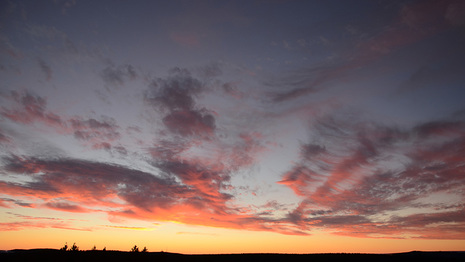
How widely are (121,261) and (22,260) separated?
66.9 feet

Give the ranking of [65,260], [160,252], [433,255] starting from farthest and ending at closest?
[160,252], [433,255], [65,260]

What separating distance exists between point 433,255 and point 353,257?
1870 centimetres

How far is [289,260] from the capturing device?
78062mm

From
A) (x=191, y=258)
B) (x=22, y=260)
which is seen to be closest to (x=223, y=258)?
(x=191, y=258)

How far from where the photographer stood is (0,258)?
61531 millimetres

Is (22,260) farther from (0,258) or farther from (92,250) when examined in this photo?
(92,250)

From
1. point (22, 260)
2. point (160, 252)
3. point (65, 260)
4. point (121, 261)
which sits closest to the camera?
point (65, 260)

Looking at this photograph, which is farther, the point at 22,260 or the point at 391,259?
the point at 391,259

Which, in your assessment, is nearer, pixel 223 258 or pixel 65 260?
pixel 65 260

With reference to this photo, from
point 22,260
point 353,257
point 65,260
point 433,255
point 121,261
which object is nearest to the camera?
point 65,260

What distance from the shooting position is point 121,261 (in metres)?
64.5

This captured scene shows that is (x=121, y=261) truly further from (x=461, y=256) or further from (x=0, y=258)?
(x=461, y=256)

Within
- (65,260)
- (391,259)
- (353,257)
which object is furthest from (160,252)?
(391,259)

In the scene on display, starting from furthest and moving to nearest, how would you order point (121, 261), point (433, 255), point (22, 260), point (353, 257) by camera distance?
point (353, 257), point (433, 255), point (121, 261), point (22, 260)
